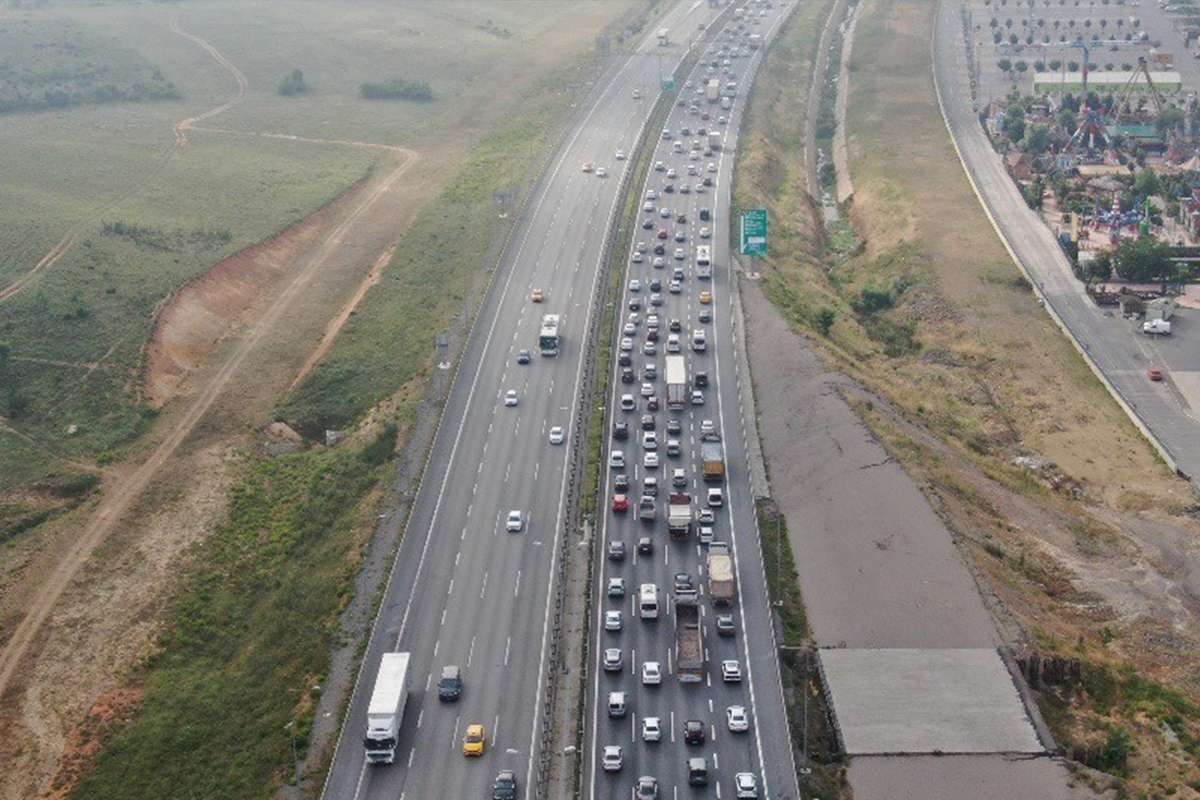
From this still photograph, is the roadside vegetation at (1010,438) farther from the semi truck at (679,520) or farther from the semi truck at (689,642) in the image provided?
the semi truck at (689,642)

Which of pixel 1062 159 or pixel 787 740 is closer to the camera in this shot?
pixel 787 740

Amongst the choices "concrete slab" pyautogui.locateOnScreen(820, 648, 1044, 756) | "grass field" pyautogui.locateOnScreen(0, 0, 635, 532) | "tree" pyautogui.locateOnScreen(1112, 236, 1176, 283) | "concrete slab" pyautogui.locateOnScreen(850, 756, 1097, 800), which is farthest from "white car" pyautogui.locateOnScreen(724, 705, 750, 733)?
"tree" pyautogui.locateOnScreen(1112, 236, 1176, 283)

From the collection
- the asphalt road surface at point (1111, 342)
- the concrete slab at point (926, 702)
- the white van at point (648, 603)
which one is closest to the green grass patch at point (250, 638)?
the white van at point (648, 603)

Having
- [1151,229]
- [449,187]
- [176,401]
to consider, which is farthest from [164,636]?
[1151,229]

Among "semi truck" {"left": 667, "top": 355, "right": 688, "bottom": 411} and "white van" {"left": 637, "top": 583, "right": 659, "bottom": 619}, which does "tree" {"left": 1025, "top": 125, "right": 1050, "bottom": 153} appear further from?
"white van" {"left": 637, "top": 583, "right": 659, "bottom": 619}

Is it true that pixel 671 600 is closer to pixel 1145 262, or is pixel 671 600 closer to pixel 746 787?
pixel 746 787

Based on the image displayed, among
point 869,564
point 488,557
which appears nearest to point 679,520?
point 869,564

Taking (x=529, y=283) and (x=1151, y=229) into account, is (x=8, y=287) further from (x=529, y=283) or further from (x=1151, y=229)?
(x=1151, y=229)
